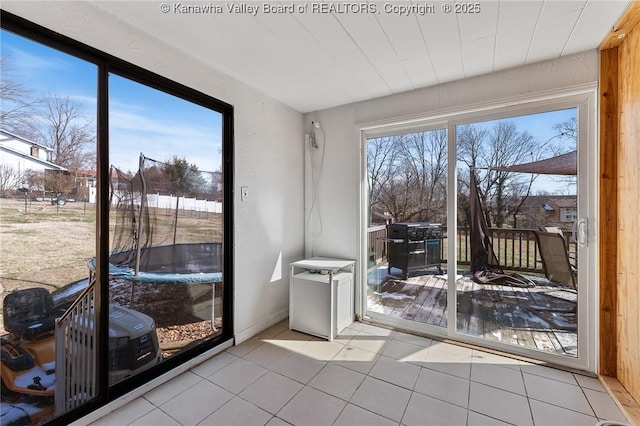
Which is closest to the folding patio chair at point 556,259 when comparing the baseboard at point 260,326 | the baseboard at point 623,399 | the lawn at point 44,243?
the baseboard at point 623,399

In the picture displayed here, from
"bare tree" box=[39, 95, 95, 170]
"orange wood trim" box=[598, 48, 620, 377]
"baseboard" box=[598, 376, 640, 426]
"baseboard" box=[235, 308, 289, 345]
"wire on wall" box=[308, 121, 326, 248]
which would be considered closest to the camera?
"bare tree" box=[39, 95, 95, 170]

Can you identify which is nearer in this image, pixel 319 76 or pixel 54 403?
pixel 54 403

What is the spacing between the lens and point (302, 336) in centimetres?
266

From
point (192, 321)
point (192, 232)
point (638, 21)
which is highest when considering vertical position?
point (638, 21)

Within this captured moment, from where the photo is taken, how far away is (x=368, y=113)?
2.93 meters

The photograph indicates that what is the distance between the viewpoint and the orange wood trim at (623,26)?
155cm

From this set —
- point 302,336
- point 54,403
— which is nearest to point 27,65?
point 54,403

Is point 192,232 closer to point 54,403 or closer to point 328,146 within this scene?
point 54,403

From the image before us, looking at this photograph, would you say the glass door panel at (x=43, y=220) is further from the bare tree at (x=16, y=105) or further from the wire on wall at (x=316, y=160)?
the wire on wall at (x=316, y=160)

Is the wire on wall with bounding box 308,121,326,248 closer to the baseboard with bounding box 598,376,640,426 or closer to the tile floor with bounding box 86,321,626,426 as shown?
the tile floor with bounding box 86,321,626,426

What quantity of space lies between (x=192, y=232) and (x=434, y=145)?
233cm

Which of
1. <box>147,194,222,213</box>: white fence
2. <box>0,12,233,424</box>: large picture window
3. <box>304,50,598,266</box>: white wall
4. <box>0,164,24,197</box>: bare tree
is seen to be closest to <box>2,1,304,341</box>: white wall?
<box>0,12,233,424</box>: large picture window

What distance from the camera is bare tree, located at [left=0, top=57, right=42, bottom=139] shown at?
133 centimetres

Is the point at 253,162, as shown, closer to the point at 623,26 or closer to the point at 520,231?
the point at 520,231
